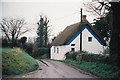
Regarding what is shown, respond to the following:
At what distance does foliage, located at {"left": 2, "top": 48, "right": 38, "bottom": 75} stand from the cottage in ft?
3.29

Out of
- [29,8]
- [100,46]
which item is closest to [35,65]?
[29,8]

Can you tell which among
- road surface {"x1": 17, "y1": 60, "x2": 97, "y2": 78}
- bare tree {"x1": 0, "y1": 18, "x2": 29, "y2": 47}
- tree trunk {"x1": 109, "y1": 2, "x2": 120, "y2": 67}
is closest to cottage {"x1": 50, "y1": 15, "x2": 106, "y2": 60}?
road surface {"x1": 17, "y1": 60, "x2": 97, "y2": 78}

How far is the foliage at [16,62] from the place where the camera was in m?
4.31

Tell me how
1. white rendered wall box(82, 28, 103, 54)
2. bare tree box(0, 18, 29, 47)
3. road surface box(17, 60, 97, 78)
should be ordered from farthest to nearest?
white rendered wall box(82, 28, 103, 54), road surface box(17, 60, 97, 78), bare tree box(0, 18, 29, 47)

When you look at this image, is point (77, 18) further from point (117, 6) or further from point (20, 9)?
point (20, 9)

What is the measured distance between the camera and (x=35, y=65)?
16.0 ft

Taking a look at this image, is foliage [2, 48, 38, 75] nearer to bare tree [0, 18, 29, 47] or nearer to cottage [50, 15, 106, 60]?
bare tree [0, 18, 29, 47]

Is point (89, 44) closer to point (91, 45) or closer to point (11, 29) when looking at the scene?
point (91, 45)

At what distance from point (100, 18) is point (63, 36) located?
4.39 feet

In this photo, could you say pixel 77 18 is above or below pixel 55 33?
above

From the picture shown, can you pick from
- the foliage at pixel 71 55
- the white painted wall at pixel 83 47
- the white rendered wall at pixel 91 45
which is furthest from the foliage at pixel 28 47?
the white rendered wall at pixel 91 45

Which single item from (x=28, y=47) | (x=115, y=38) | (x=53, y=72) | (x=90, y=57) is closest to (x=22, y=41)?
(x=28, y=47)

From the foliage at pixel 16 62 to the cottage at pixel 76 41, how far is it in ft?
3.29

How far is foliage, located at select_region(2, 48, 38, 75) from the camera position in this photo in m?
4.31
